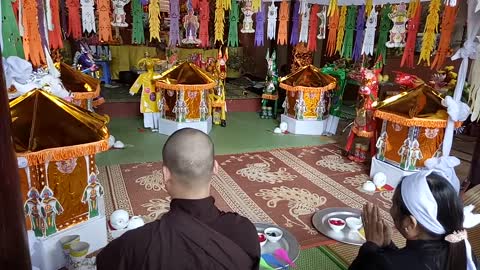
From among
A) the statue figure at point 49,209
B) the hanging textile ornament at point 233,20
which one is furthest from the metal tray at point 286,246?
the hanging textile ornament at point 233,20

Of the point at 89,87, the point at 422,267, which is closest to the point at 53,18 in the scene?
the point at 89,87

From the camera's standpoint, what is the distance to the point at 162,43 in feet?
28.5

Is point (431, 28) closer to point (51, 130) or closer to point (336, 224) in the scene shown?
point (336, 224)

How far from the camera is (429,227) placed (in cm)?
129

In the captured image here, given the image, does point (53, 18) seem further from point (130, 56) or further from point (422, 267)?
point (130, 56)

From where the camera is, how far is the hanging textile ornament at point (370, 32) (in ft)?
15.5

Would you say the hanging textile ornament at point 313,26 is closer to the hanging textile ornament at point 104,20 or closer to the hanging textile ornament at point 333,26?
the hanging textile ornament at point 333,26

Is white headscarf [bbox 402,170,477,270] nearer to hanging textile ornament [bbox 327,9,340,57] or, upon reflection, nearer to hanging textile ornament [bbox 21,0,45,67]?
hanging textile ornament [bbox 21,0,45,67]

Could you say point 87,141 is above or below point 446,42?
below

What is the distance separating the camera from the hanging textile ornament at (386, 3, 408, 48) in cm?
439

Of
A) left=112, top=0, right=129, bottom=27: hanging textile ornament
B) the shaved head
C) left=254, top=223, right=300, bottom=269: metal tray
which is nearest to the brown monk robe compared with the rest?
the shaved head

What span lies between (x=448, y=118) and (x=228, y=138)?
277 centimetres

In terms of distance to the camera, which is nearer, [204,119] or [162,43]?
[204,119]

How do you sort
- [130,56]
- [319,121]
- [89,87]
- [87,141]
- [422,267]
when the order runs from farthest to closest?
1. [130,56]
2. [319,121]
3. [89,87]
4. [87,141]
5. [422,267]
